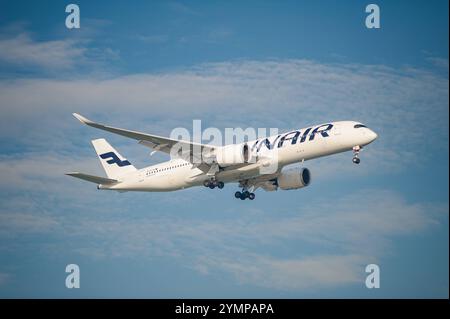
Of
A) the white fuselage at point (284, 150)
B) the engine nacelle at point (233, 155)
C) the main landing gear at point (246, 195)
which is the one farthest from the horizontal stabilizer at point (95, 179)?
the main landing gear at point (246, 195)

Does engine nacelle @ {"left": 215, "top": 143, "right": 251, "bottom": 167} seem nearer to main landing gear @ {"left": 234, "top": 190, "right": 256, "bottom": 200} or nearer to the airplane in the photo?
the airplane

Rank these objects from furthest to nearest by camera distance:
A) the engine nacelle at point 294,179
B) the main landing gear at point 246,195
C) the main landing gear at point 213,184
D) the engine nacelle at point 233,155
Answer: the main landing gear at point 246,195 → the engine nacelle at point 294,179 → the main landing gear at point 213,184 → the engine nacelle at point 233,155

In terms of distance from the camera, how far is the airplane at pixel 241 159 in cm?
6481

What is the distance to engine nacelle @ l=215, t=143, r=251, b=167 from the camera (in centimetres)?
6569

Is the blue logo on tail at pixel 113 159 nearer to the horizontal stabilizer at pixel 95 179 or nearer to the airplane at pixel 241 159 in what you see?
the airplane at pixel 241 159

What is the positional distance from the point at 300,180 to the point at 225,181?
6.78m

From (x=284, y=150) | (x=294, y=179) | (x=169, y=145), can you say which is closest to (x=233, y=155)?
(x=284, y=150)

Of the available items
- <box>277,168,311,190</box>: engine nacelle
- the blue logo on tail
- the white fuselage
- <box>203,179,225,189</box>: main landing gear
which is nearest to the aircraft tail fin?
the blue logo on tail

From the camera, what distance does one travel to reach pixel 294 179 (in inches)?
2849

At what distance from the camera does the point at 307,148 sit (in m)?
65.2

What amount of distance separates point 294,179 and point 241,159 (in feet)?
26.9

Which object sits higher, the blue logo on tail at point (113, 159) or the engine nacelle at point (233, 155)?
the blue logo on tail at point (113, 159)
